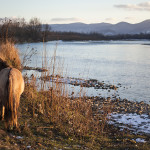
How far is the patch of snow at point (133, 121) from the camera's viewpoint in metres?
6.79

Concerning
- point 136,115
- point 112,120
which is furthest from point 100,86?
point 112,120

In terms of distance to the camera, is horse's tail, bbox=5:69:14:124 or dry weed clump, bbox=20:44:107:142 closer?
horse's tail, bbox=5:69:14:124

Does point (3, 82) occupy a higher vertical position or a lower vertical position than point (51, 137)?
higher

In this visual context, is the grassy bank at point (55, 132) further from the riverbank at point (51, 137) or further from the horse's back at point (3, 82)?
the horse's back at point (3, 82)

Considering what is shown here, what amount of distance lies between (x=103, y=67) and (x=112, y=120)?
13.5 metres

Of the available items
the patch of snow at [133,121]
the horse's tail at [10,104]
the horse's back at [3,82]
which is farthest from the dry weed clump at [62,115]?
the horse's back at [3,82]

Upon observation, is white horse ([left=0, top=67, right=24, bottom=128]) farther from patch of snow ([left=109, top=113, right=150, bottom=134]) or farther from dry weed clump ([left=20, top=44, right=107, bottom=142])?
patch of snow ([left=109, top=113, right=150, bottom=134])

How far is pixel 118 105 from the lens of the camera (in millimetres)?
9836

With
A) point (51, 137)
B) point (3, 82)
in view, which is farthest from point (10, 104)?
point (51, 137)

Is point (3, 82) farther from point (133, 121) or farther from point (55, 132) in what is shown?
point (133, 121)

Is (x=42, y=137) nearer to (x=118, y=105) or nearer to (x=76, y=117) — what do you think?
(x=76, y=117)

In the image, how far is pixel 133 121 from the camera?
24.9 ft

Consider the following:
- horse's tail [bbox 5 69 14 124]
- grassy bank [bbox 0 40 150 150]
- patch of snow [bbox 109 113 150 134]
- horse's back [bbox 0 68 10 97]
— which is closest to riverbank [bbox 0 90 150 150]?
grassy bank [bbox 0 40 150 150]

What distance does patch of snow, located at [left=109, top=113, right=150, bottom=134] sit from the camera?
679 cm
